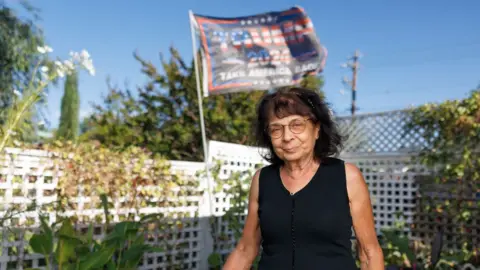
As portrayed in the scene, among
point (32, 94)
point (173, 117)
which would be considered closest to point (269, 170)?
point (32, 94)

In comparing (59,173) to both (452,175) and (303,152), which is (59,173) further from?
(452,175)

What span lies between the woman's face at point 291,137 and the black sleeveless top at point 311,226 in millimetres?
91

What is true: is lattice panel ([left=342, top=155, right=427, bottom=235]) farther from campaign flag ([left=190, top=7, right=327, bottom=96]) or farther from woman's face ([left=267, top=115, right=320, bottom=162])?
woman's face ([left=267, top=115, right=320, bottom=162])

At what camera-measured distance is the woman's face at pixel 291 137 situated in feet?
5.25

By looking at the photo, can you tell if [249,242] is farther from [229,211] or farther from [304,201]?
[229,211]

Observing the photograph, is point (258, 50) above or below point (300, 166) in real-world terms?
above

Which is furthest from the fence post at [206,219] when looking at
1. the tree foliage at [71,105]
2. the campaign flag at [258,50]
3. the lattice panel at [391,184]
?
the tree foliage at [71,105]

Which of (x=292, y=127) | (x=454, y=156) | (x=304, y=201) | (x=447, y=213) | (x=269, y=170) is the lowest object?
(x=447, y=213)

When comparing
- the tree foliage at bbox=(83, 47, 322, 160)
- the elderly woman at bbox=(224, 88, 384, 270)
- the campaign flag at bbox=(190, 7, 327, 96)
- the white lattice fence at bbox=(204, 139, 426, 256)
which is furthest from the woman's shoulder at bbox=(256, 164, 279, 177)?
the tree foliage at bbox=(83, 47, 322, 160)

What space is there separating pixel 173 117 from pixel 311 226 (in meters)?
9.90

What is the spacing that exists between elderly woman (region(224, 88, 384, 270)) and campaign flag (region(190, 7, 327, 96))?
4.30 metres

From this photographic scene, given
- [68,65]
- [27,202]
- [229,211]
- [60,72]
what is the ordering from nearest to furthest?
[27,202], [60,72], [68,65], [229,211]

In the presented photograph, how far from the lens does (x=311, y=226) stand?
1.51 m

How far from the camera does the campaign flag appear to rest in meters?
6.04
